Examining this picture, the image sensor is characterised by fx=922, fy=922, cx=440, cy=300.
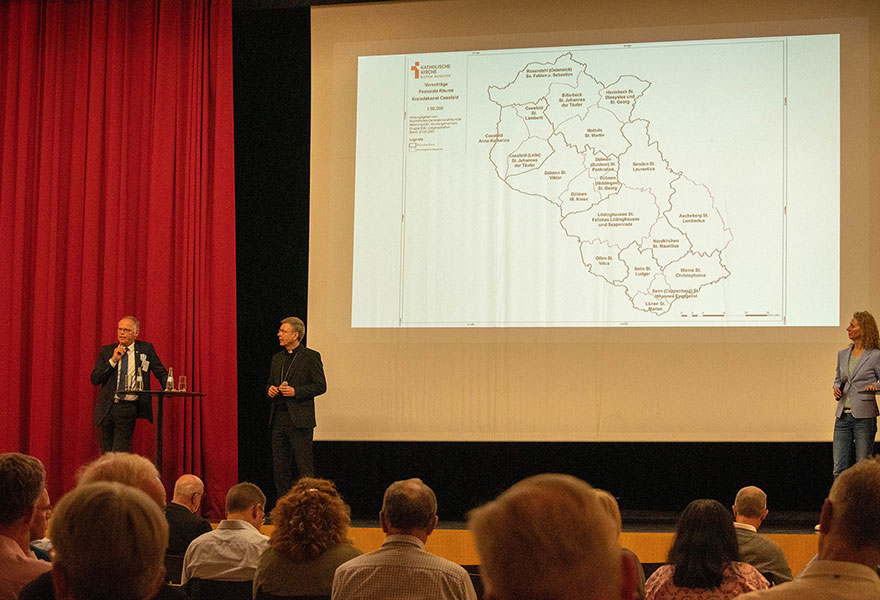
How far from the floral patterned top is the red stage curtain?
4611 mm

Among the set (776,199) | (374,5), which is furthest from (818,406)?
(374,5)

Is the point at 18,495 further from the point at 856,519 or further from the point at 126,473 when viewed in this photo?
the point at 856,519

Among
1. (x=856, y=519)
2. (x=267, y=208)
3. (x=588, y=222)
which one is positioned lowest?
(x=856, y=519)

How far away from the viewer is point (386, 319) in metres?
6.43

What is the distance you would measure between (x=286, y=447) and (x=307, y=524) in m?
3.46

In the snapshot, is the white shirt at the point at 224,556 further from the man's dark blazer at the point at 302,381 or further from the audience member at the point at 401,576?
the man's dark blazer at the point at 302,381

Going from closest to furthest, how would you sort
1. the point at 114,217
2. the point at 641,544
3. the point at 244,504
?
the point at 244,504 → the point at 641,544 → the point at 114,217

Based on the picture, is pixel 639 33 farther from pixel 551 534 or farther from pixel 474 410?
pixel 551 534

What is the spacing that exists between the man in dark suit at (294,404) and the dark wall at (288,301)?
53 cm

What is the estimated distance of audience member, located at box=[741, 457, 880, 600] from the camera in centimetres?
151

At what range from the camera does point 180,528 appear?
11.6ft

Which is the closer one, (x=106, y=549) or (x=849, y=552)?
(x=106, y=549)

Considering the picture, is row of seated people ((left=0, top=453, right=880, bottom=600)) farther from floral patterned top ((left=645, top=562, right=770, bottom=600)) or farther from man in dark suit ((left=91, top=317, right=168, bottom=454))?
man in dark suit ((left=91, top=317, right=168, bottom=454))

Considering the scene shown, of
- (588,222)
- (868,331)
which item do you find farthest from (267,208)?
(868,331)
